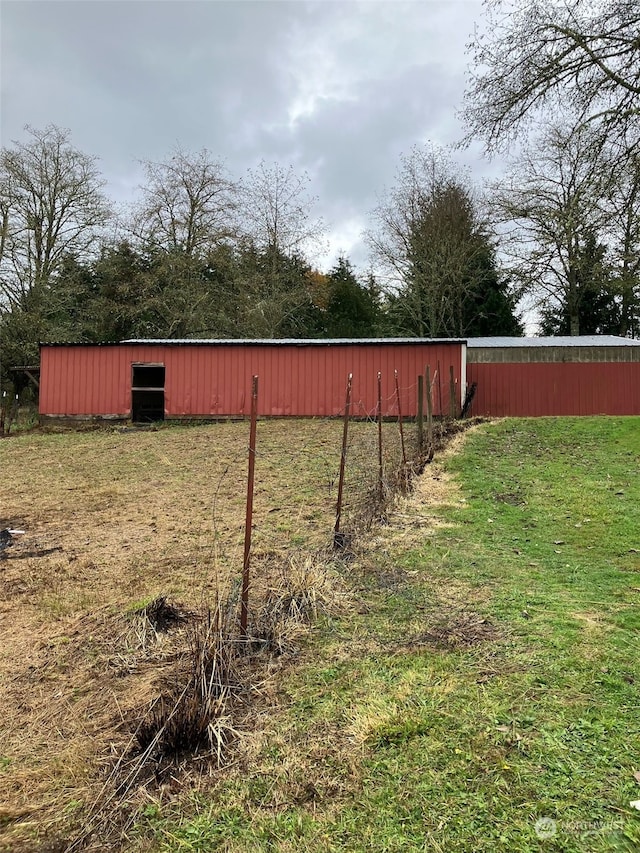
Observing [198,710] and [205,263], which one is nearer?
[198,710]

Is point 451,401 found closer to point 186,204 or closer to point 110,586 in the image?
point 110,586

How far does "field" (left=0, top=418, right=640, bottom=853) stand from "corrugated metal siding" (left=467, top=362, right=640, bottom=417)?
33.5ft

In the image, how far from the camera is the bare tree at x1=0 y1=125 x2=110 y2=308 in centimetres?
1970

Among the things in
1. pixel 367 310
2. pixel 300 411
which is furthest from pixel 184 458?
pixel 367 310

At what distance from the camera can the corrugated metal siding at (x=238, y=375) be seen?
14328 mm

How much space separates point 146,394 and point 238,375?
3.57 m

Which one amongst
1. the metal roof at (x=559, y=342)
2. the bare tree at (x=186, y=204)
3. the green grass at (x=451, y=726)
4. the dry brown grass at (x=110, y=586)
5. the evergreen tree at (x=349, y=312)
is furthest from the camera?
the evergreen tree at (x=349, y=312)

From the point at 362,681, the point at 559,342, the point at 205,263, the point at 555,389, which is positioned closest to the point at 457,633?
the point at 362,681

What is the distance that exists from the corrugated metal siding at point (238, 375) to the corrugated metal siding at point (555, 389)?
7.06 feet

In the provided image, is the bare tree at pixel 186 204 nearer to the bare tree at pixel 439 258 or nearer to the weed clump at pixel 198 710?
the bare tree at pixel 439 258

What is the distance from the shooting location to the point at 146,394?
1653 centimetres

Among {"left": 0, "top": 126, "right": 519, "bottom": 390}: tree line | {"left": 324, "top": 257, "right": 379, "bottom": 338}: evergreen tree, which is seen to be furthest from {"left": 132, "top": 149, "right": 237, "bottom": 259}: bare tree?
{"left": 324, "top": 257, "right": 379, "bottom": 338}: evergreen tree

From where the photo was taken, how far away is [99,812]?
188 cm

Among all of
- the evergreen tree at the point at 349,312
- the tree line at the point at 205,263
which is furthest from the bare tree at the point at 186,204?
the evergreen tree at the point at 349,312
